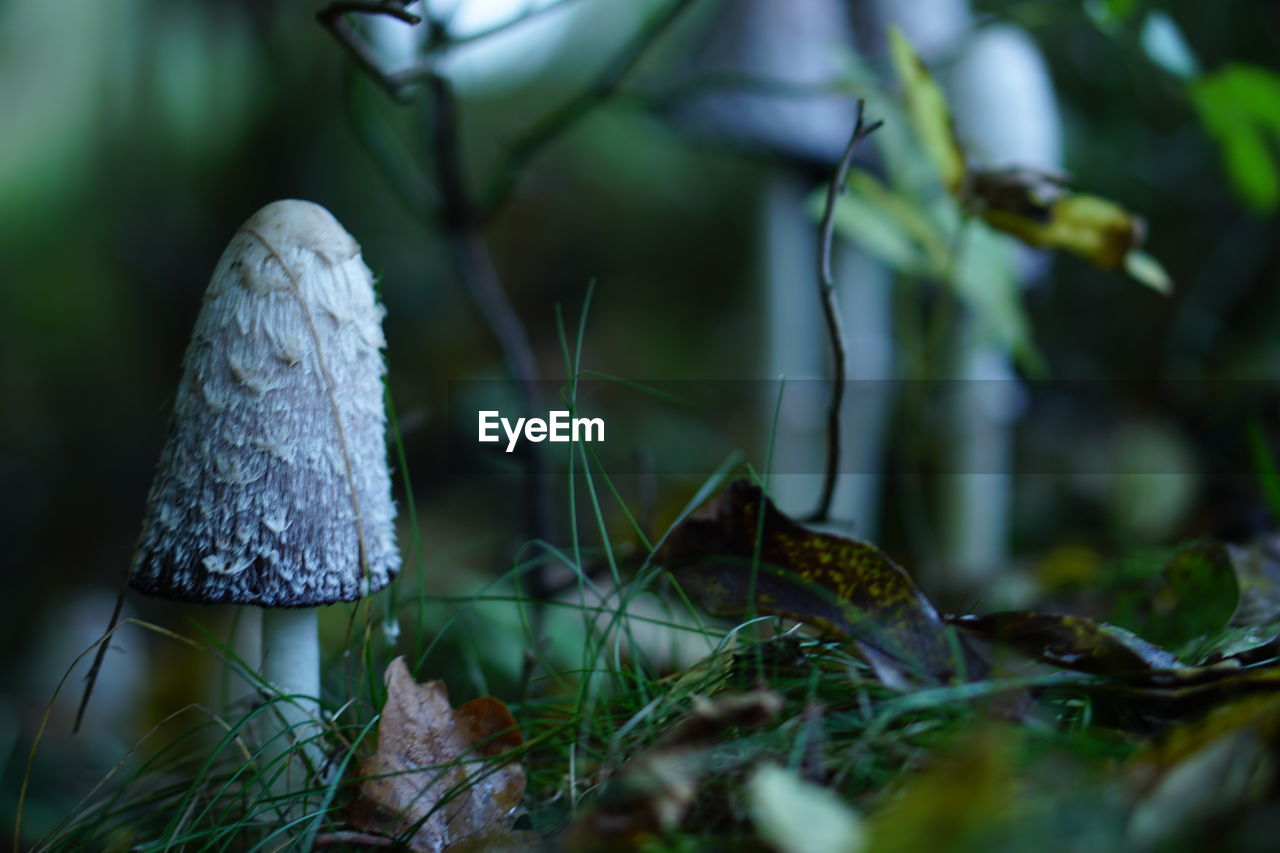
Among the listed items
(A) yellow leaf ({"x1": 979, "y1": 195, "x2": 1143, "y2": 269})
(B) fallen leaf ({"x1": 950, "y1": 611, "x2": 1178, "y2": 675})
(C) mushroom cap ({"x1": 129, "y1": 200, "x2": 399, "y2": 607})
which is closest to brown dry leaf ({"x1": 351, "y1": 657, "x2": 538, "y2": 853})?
(C) mushroom cap ({"x1": 129, "y1": 200, "x2": 399, "y2": 607})

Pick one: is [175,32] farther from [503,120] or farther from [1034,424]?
[1034,424]

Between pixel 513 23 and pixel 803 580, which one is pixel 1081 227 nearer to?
pixel 803 580

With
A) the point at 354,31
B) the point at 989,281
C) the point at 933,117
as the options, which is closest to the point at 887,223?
the point at 989,281

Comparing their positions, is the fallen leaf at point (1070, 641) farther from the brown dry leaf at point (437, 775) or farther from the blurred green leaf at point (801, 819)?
the brown dry leaf at point (437, 775)

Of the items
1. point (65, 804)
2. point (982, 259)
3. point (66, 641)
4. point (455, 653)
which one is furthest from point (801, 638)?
point (66, 641)

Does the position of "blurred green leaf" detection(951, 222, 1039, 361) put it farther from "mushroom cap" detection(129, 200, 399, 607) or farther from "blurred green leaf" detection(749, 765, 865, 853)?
"blurred green leaf" detection(749, 765, 865, 853)
